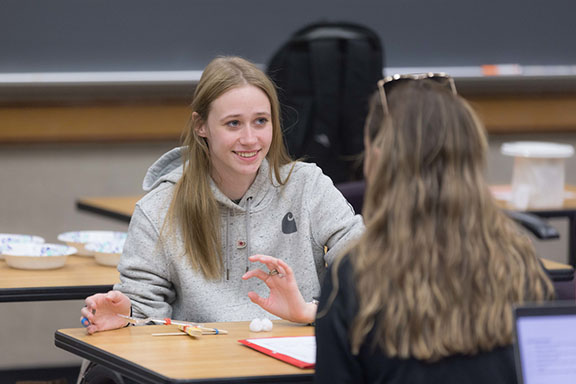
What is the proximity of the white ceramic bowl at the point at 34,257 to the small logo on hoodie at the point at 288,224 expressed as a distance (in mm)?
783

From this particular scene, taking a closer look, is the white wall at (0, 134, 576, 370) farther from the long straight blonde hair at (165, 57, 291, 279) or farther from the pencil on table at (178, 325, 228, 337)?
the pencil on table at (178, 325, 228, 337)

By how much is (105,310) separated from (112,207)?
166cm

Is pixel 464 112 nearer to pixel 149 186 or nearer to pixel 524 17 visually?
pixel 149 186

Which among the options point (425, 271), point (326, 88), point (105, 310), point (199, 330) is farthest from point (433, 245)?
point (326, 88)

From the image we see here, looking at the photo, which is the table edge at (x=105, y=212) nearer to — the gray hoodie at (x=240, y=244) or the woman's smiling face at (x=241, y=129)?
the gray hoodie at (x=240, y=244)

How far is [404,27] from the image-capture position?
4.83 m

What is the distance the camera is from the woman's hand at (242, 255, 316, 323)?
2.17 metres

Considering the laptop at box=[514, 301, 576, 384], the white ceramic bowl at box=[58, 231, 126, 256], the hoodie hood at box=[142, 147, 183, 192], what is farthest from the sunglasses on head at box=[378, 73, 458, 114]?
the white ceramic bowl at box=[58, 231, 126, 256]

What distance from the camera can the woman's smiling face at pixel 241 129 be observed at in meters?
2.49

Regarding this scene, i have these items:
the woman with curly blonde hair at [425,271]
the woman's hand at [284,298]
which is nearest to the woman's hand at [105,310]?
the woman's hand at [284,298]

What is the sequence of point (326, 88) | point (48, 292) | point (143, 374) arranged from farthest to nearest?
1. point (326, 88)
2. point (48, 292)
3. point (143, 374)

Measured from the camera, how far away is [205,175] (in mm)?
2545

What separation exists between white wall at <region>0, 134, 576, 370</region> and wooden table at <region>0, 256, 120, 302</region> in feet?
5.00

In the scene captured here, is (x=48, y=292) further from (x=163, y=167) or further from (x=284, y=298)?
(x=284, y=298)
